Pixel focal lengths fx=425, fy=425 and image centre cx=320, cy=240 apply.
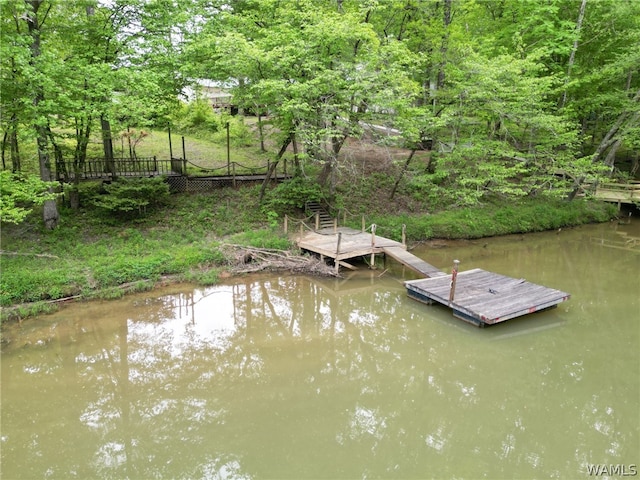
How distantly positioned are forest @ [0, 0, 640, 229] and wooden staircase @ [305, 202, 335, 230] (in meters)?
0.72

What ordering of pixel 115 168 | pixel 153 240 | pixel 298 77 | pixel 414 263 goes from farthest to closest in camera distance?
pixel 115 168 → pixel 153 240 → pixel 298 77 → pixel 414 263

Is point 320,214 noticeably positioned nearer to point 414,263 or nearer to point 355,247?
point 355,247

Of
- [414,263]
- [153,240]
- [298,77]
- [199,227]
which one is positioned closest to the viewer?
[414,263]

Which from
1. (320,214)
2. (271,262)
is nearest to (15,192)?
(271,262)

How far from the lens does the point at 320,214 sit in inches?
574

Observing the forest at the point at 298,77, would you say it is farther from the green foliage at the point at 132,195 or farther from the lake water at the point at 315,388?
the lake water at the point at 315,388

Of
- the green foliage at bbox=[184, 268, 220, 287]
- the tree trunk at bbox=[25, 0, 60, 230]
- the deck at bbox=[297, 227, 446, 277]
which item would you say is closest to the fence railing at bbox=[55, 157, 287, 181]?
the tree trunk at bbox=[25, 0, 60, 230]

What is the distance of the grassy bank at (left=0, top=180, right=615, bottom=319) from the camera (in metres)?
9.87

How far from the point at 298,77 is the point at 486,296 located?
768cm

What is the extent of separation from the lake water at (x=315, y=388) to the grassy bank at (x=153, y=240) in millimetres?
640


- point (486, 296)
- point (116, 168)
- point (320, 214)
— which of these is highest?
point (116, 168)

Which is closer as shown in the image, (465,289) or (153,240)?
(465,289)

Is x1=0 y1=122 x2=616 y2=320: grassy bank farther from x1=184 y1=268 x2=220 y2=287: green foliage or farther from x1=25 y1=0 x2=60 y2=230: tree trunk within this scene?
x1=25 y1=0 x2=60 y2=230: tree trunk

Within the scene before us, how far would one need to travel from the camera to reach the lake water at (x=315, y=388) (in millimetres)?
5594
